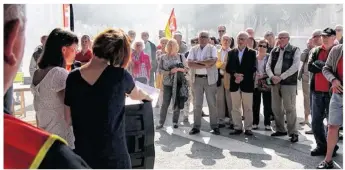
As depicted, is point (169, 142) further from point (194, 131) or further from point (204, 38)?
point (204, 38)

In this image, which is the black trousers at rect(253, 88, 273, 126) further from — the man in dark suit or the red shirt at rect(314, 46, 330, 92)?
the red shirt at rect(314, 46, 330, 92)

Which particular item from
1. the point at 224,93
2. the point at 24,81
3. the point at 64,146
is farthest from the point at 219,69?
the point at 64,146

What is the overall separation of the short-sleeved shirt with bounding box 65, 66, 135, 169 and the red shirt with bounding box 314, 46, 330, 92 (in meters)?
3.04

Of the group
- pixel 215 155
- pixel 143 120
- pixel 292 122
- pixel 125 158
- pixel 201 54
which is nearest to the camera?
pixel 125 158

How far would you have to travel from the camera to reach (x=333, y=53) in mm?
4250

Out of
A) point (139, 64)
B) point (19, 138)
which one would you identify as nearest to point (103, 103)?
point (19, 138)

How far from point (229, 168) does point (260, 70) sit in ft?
7.69

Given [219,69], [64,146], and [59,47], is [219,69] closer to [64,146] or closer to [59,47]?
[59,47]

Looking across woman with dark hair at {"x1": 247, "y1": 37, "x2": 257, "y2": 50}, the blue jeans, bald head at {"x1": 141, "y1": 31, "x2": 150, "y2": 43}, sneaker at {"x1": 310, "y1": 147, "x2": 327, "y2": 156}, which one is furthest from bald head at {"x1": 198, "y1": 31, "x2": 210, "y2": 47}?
bald head at {"x1": 141, "y1": 31, "x2": 150, "y2": 43}

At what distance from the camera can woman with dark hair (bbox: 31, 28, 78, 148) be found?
270cm

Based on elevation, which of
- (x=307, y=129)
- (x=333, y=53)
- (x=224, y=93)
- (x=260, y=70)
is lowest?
(x=307, y=129)

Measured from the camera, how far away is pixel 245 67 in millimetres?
5988

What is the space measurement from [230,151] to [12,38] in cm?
450

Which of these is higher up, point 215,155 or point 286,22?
point 286,22
